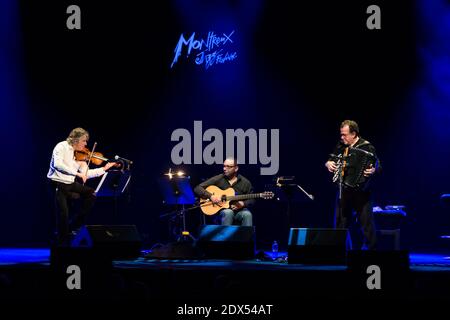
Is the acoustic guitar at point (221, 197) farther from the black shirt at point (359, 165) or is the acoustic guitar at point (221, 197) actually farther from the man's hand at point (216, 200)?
the black shirt at point (359, 165)

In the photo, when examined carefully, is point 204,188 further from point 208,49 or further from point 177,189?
point 208,49

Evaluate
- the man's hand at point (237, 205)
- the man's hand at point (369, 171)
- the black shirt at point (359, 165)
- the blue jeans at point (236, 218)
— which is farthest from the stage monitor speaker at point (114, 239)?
the man's hand at point (369, 171)

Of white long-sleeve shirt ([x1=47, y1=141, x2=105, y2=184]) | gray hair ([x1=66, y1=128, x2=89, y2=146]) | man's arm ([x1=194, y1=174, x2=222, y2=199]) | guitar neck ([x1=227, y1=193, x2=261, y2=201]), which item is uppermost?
gray hair ([x1=66, y1=128, x2=89, y2=146])

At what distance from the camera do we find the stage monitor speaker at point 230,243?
9102mm

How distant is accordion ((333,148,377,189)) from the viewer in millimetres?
9281

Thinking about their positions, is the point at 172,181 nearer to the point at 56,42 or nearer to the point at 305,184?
the point at 305,184

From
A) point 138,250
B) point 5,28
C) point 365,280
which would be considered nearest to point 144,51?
point 5,28

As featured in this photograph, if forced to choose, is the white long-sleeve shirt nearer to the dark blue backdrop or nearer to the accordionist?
the dark blue backdrop

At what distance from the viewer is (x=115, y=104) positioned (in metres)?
12.1

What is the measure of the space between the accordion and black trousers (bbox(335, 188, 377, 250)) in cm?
12

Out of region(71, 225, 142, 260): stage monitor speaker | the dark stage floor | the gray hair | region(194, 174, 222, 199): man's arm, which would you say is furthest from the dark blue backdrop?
the dark stage floor

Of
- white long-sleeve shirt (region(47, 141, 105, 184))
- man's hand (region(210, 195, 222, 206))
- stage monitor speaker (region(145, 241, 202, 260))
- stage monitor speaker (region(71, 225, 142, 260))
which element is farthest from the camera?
man's hand (region(210, 195, 222, 206))

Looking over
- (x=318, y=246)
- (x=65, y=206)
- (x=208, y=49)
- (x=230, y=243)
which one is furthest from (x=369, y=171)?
(x=65, y=206)

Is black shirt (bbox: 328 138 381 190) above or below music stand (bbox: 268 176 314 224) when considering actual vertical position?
above
